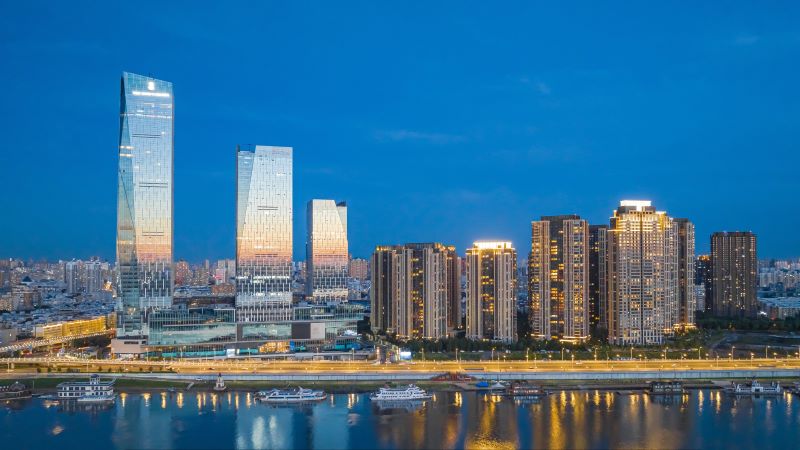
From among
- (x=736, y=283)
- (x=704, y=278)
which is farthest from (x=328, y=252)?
(x=704, y=278)

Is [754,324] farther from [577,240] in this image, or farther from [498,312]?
[498,312]

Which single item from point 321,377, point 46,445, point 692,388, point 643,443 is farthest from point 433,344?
point 46,445

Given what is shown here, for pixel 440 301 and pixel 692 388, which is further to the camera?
pixel 440 301

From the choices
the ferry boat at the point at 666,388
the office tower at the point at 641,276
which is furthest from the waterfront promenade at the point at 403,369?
the office tower at the point at 641,276

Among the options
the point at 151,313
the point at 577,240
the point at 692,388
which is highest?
the point at 577,240

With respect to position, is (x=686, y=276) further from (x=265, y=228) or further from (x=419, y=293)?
(x=265, y=228)
